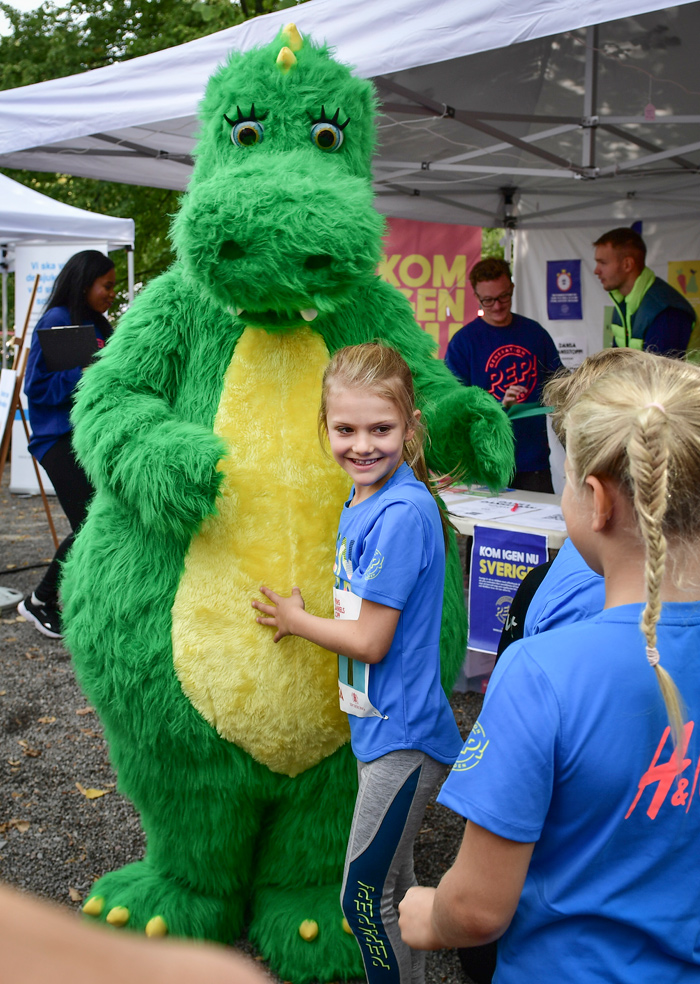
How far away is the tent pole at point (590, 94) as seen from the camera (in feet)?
14.3

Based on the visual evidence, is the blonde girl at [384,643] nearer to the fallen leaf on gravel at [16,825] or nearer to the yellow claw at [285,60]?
the yellow claw at [285,60]

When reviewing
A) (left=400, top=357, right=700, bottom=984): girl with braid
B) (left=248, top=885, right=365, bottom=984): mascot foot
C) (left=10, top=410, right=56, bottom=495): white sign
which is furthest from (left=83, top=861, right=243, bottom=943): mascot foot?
(left=10, top=410, right=56, bottom=495): white sign

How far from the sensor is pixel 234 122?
2088 millimetres

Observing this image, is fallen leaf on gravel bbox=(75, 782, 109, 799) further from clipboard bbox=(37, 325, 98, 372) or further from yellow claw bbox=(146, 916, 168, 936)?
clipboard bbox=(37, 325, 98, 372)

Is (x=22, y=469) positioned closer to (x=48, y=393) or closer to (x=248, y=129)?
(x=48, y=393)

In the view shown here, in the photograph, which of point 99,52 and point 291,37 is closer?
point 291,37

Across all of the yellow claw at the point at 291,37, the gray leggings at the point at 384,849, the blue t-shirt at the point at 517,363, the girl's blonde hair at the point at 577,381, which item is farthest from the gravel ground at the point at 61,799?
the yellow claw at the point at 291,37

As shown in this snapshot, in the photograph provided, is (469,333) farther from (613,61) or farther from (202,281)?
(202,281)

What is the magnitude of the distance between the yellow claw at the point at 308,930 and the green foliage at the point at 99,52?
995cm

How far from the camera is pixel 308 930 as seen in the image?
6.86 feet

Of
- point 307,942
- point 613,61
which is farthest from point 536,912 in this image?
point 613,61

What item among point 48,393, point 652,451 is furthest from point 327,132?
point 48,393

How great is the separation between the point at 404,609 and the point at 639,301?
3.42 meters

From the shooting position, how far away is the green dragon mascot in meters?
1.94
